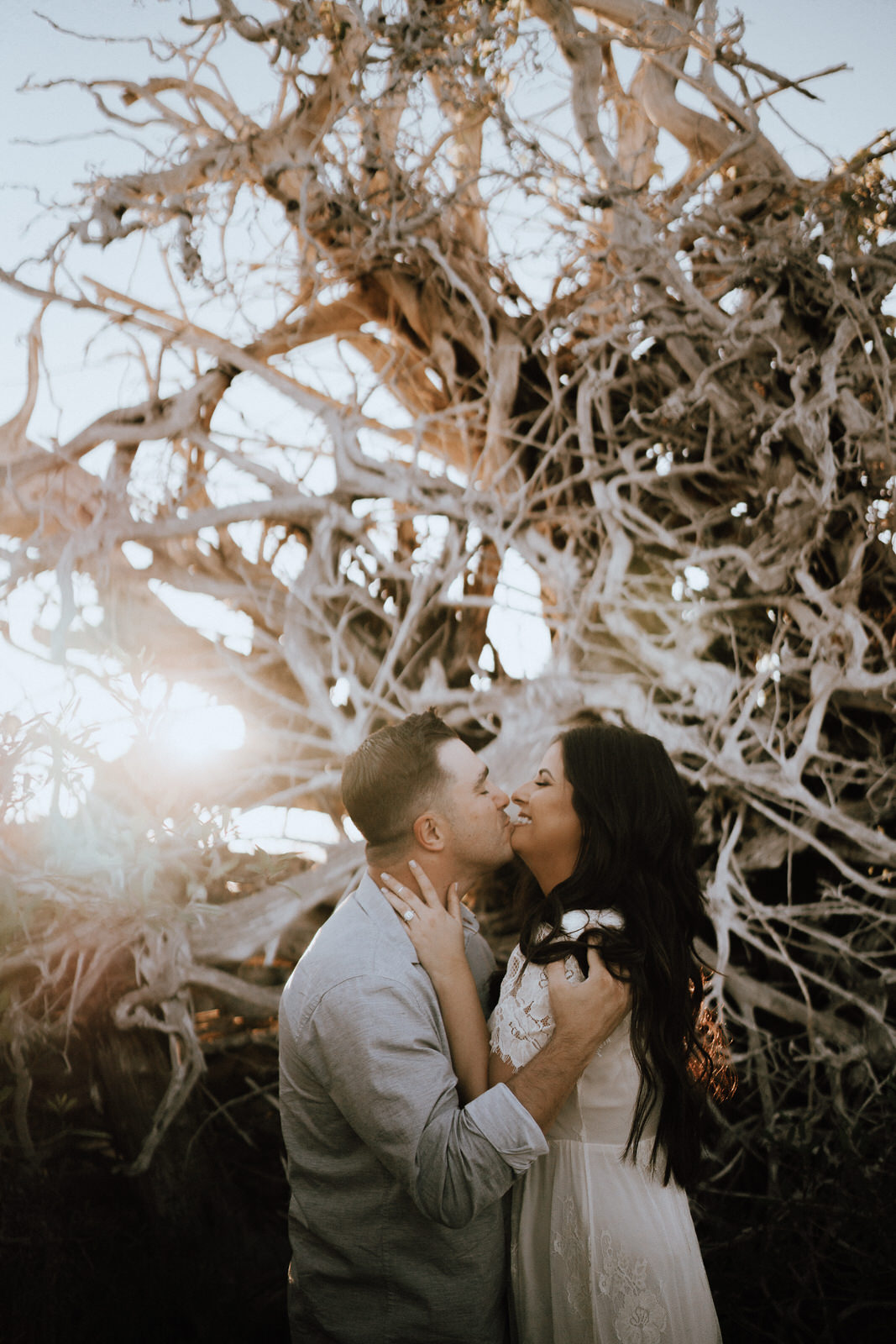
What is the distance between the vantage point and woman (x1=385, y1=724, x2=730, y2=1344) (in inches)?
62.1

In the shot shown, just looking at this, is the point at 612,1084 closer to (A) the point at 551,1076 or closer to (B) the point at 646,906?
(A) the point at 551,1076

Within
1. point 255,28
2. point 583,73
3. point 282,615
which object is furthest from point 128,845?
point 583,73

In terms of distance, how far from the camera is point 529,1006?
1620 mm

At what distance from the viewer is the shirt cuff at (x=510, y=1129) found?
4.46 ft

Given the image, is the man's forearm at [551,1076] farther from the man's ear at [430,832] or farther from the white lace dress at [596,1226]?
the man's ear at [430,832]

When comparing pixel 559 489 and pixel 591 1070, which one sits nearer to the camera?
pixel 591 1070

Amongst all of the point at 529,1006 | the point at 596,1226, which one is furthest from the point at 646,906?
the point at 596,1226

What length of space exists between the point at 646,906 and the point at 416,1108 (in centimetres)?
60

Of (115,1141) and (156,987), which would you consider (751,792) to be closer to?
(156,987)

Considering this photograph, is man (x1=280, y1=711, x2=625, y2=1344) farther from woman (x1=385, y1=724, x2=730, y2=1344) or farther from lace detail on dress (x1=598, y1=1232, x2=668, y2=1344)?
lace detail on dress (x1=598, y1=1232, x2=668, y2=1344)

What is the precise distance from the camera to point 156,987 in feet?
9.56

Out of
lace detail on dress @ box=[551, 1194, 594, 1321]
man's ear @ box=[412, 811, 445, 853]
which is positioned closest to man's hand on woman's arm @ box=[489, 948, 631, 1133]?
lace detail on dress @ box=[551, 1194, 594, 1321]

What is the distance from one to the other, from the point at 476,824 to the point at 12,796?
1.32 m

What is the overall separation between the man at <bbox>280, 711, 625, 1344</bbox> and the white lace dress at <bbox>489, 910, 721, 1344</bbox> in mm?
85
